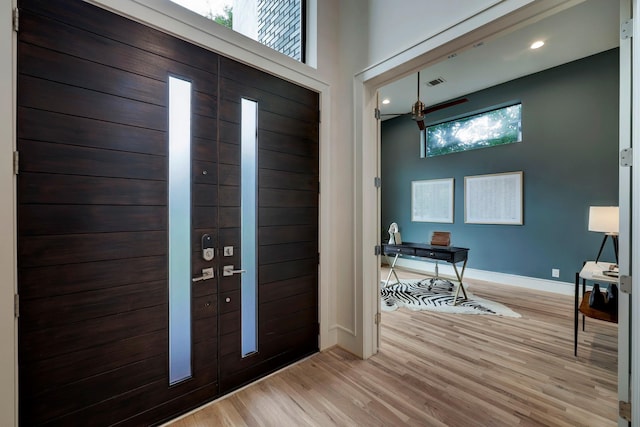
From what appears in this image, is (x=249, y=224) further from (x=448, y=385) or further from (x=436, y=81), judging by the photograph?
(x=436, y=81)

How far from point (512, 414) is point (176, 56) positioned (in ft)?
10.4

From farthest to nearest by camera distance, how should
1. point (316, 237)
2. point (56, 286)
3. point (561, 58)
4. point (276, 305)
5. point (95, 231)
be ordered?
point (561, 58) → point (316, 237) → point (276, 305) → point (95, 231) → point (56, 286)

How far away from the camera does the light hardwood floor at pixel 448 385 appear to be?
5.70 feet

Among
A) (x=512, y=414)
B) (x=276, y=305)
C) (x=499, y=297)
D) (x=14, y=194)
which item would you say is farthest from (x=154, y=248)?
(x=499, y=297)

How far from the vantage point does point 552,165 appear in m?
4.39

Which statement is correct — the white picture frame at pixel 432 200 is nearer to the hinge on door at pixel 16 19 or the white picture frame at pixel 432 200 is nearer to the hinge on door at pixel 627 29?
the hinge on door at pixel 627 29

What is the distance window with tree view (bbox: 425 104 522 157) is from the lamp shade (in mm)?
2430

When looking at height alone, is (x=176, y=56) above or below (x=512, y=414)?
above

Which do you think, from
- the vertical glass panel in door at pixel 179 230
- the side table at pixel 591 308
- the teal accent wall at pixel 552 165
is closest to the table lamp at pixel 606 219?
the side table at pixel 591 308

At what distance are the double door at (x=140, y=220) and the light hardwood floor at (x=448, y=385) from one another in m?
0.31

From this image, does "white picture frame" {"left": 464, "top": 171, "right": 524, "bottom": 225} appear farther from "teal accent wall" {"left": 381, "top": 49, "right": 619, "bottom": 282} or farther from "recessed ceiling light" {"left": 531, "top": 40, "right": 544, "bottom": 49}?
"recessed ceiling light" {"left": 531, "top": 40, "right": 544, "bottom": 49}

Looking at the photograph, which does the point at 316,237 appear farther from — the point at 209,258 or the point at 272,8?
the point at 272,8

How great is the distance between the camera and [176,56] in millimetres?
1728

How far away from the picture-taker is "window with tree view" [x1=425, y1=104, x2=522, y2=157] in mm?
4867
